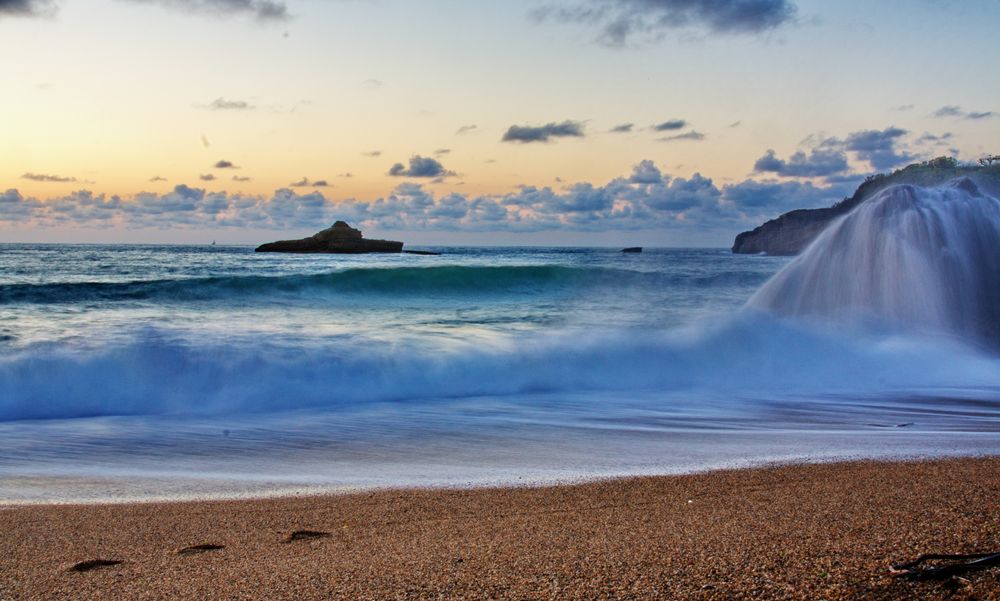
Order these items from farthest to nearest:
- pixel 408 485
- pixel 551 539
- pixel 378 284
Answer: pixel 378 284
pixel 408 485
pixel 551 539

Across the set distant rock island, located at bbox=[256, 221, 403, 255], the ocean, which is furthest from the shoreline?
distant rock island, located at bbox=[256, 221, 403, 255]

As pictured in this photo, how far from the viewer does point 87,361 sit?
11.0 meters

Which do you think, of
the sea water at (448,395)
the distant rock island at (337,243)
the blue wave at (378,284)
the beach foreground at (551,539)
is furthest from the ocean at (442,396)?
the distant rock island at (337,243)

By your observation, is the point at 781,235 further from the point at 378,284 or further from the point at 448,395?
the point at 448,395

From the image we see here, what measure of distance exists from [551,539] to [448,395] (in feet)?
21.3

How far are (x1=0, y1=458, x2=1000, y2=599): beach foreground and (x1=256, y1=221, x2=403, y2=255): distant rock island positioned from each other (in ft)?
209

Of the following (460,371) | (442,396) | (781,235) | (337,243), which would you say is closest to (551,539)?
(442,396)

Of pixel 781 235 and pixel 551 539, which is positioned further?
pixel 781 235

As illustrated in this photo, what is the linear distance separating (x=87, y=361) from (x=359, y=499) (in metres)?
7.99

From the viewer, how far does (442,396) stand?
395 inches

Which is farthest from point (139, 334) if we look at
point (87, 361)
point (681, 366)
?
point (681, 366)

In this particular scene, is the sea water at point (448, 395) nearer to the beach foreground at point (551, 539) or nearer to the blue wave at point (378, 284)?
the beach foreground at point (551, 539)

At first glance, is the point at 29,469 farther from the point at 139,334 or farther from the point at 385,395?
the point at 139,334

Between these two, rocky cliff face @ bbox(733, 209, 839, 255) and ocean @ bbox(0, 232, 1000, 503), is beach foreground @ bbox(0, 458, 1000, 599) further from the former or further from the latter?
rocky cliff face @ bbox(733, 209, 839, 255)
